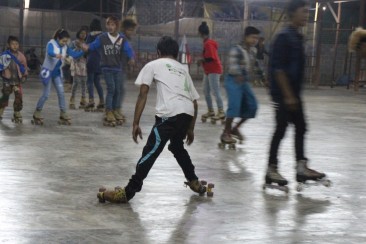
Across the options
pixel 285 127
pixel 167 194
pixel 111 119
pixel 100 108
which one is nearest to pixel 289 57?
pixel 285 127

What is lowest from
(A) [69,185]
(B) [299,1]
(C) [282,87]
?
(A) [69,185]

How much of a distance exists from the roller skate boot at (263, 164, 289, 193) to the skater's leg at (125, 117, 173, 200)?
4.50ft

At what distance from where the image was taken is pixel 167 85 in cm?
623

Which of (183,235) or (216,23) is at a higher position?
(216,23)

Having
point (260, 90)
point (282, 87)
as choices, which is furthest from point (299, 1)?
point (260, 90)

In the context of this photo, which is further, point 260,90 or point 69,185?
point 260,90

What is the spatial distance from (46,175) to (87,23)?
16.4 metres

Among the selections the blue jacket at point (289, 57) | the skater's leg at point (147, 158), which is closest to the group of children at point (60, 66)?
the blue jacket at point (289, 57)

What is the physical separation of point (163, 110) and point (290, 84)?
1457mm

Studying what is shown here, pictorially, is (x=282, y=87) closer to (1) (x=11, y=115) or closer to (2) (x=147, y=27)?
(1) (x=11, y=115)

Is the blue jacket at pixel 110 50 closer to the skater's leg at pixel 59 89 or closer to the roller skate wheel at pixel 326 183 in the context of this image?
the skater's leg at pixel 59 89

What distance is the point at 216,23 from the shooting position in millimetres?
23938

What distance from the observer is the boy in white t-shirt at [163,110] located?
614cm

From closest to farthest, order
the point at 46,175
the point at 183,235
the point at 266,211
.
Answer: the point at 183,235, the point at 266,211, the point at 46,175
